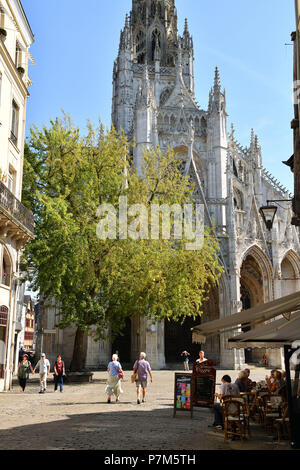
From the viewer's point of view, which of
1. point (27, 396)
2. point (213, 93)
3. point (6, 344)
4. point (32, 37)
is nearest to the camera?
point (27, 396)

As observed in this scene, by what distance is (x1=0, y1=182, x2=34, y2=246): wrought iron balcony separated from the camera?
1405 centimetres

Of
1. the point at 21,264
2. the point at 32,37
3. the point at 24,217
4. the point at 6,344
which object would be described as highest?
the point at 32,37

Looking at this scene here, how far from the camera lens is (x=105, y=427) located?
337 inches

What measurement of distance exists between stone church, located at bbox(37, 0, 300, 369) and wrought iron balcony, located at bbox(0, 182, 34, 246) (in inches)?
549

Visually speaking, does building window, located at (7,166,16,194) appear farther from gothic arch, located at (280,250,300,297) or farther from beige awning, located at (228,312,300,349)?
gothic arch, located at (280,250,300,297)

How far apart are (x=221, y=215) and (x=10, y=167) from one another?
780 inches

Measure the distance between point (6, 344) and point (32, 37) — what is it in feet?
43.2

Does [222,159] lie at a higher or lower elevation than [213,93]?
lower

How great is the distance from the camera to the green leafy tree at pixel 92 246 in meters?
17.3

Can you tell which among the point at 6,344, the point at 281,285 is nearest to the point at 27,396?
the point at 6,344

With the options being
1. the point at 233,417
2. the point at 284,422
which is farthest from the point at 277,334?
the point at 233,417

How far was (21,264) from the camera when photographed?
1828 centimetres

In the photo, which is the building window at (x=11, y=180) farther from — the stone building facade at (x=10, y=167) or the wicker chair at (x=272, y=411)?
the wicker chair at (x=272, y=411)
